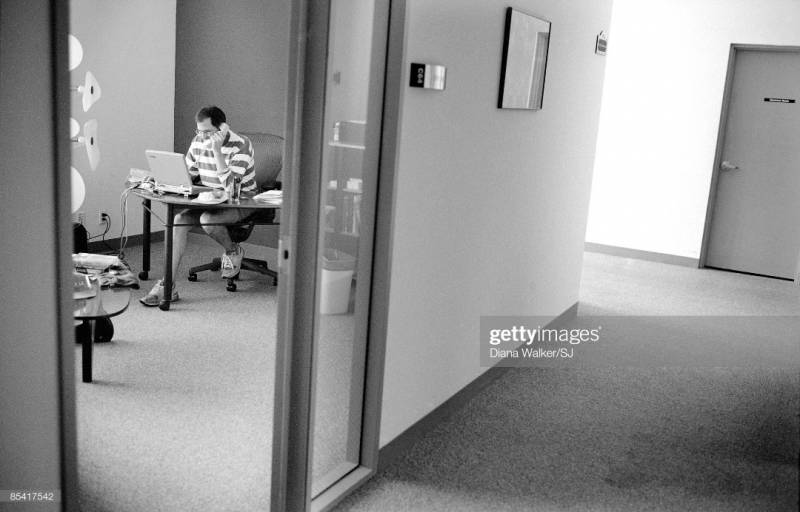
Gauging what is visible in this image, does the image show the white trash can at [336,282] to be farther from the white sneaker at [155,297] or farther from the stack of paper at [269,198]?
the white sneaker at [155,297]

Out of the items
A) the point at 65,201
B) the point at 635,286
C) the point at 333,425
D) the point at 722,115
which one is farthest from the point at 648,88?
the point at 65,201

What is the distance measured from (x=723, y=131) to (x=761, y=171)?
0.49m

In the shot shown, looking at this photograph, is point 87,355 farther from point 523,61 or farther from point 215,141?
point 523,61

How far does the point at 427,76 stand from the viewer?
2.78 meters

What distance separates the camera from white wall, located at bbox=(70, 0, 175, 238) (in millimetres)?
5832

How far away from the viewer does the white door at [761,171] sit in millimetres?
6855

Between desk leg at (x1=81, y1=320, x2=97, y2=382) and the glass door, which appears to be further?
desk leg at (x1=81, y1=320, x2=97, y2=382)

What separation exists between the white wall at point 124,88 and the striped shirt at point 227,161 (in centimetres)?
112

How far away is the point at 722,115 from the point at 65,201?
21.5ft

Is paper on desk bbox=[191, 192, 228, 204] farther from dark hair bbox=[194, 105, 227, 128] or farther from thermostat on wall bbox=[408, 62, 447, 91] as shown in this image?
thermostat on wall bbox=[408, 62, 447, 91]

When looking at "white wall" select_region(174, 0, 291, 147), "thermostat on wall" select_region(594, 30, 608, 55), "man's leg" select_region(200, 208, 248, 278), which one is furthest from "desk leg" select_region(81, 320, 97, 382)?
"thermostat on wall" select_region(594, 30, 608, 55)

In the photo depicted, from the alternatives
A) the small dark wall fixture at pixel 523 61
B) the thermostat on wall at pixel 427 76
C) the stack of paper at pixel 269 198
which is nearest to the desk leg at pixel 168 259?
the stack of paper at pixel 269 198

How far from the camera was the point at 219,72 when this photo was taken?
6430 mm

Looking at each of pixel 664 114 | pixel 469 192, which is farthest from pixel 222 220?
pixel 664 114
